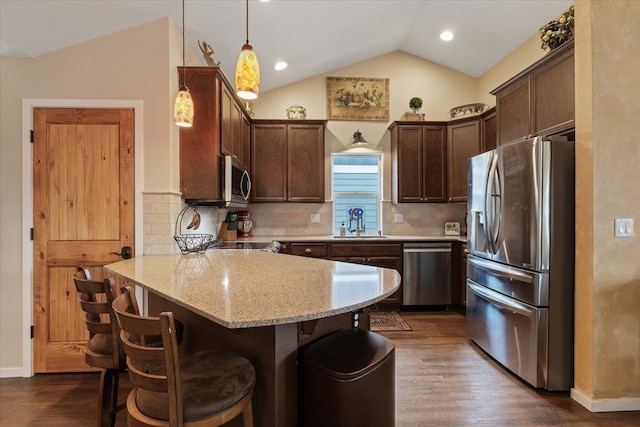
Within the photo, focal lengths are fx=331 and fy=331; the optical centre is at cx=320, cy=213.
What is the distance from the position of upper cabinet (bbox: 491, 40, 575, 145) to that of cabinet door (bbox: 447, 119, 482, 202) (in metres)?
0.92

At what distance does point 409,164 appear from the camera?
4477 mm

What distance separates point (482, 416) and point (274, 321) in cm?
180

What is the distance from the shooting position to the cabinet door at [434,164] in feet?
14.6

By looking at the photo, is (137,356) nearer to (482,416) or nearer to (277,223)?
(482,416)

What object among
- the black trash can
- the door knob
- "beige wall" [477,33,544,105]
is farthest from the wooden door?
"beige wall" [477,33,544,105]

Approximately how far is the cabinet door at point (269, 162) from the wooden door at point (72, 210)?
1.93 m

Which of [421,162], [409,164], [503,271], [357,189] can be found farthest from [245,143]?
[503,271]

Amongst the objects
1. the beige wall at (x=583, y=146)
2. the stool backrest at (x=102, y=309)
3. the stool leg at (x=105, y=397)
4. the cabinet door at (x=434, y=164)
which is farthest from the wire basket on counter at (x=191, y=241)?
the cabinet door at (x=434, y=164)

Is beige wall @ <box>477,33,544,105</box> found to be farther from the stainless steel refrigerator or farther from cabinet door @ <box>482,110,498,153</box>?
the stainless steel refrigerator

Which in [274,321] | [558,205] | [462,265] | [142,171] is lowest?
[462,265]

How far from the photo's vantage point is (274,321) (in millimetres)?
1007

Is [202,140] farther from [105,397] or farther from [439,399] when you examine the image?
[439,399]

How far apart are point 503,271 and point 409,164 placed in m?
2.21

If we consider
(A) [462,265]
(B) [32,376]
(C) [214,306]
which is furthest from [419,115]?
(B) [32,376]
